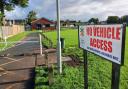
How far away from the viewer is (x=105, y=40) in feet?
16.4

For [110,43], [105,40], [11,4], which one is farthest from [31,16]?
[110,43]

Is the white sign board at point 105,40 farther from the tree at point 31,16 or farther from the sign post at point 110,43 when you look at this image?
the tree at point 31,16

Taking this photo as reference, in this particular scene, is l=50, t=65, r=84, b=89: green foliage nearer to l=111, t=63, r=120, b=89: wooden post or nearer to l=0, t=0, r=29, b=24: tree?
l=111, t=63, r=120, b=89: wooden post

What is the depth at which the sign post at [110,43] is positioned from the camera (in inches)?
169

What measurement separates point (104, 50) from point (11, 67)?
27.2 ft

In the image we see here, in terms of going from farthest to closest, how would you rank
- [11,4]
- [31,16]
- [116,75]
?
1. [31,16]
2. [11,4]
3. [116,75]

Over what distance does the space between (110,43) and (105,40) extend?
269 mm

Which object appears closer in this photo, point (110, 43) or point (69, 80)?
point (110, 43)

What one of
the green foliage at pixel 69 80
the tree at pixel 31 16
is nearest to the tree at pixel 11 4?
the green foliage at pixel 69 80

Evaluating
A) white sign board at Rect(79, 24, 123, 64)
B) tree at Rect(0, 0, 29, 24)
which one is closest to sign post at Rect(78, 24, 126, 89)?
white sign board at Rect(79, 24, 123, 64)

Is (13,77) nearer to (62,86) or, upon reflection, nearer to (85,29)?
(62,86)

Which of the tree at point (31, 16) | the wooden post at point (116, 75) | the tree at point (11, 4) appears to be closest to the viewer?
the wooden post at point (116, 75)

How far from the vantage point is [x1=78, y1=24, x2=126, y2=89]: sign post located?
4.29 m

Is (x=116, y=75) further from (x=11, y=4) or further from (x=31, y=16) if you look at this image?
(x=31, y=16)
